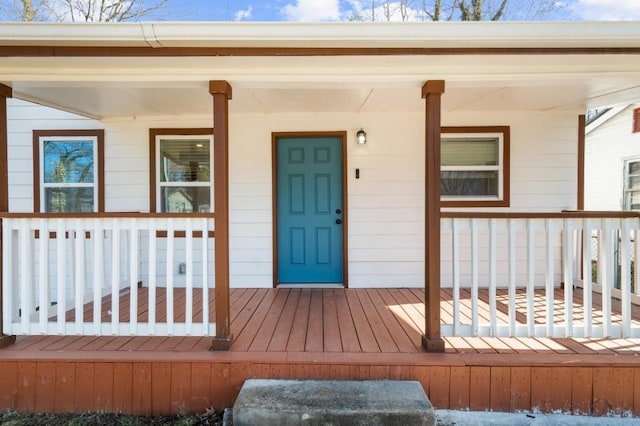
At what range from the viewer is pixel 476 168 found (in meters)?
4.39

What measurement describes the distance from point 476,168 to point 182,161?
364 centimetres

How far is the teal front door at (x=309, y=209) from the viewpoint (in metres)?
4.43

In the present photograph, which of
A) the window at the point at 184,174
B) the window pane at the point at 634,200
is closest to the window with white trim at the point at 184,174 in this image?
the window at the point at 184,174

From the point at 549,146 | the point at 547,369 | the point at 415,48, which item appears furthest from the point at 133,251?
the point at 549,146

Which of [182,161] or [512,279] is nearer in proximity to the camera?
[512,279]

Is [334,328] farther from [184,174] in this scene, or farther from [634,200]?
[634,200]

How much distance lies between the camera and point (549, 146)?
4.37 meters

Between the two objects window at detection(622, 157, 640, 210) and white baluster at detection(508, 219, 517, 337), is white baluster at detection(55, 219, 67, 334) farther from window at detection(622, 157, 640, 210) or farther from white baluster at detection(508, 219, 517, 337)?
window at detection(622, 157, 640, 210)

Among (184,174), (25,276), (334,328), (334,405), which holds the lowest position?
(334,405)

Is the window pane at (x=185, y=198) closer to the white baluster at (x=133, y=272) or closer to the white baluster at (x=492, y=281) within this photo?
the white baluster at (x=133, y=272)

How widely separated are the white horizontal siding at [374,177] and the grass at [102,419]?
205 cm

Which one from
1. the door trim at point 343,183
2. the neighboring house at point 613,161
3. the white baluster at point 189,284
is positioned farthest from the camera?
the neighboring house at point 613,161

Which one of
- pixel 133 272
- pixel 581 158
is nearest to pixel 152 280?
pixel 133 272

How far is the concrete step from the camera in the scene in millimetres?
2070
